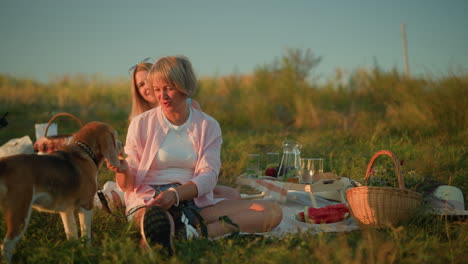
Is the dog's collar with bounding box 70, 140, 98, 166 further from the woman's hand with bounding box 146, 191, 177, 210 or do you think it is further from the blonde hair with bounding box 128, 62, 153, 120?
the blonde hair with bounding box 128, 62, 153, 120

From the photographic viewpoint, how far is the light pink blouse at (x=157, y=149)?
12.2ft

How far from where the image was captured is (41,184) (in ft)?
9.46

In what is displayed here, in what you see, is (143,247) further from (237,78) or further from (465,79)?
(237,78)

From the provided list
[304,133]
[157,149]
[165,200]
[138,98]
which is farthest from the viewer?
[304,133]

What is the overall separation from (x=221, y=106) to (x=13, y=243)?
10.2 metres

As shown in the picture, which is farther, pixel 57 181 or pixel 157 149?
pixel 157 149

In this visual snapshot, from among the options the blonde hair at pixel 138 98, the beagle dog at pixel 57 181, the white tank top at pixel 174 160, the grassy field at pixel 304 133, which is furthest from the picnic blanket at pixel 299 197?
the beagle dog at pixel 57 181

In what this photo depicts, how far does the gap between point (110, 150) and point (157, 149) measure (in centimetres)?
47

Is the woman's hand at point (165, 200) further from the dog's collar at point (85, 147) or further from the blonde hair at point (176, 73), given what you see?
the blonde hair at point (176, 73)

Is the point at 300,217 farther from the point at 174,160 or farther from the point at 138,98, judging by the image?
the point at 138,98

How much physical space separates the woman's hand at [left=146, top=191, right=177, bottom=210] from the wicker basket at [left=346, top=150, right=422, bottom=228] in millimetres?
1853

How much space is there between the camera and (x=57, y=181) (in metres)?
2.99

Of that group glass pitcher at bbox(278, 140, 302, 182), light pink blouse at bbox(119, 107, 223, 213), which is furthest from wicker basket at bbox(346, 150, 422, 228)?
light pink blouse at bbox(119, 107, 223, 213)

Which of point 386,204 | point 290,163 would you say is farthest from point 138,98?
point 386,204
